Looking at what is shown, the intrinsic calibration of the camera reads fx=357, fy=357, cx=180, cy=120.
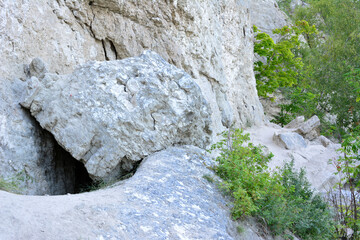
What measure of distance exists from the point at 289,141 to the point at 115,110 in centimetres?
821

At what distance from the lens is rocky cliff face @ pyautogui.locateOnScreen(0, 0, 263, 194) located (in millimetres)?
5507

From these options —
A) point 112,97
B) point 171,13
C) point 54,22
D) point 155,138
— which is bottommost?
point 155,138

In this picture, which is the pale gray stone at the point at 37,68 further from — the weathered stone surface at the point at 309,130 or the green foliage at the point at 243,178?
the weathered stone surface at the point at 309,130

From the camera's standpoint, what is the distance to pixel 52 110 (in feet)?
17.9

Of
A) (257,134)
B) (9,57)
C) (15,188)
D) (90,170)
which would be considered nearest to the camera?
(15,188)

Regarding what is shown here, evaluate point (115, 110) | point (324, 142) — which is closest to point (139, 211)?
point (115, 110)

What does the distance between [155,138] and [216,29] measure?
24.0 ft

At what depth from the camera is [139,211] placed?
12.7ft

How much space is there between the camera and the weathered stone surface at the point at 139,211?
128 inches

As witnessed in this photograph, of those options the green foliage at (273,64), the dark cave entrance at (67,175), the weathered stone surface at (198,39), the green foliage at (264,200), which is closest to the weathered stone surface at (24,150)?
the dark cave entrance at (67,175)

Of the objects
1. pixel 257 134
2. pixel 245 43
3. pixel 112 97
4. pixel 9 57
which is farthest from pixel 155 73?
pixel 245 43

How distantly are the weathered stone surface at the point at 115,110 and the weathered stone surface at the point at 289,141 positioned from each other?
6.81 metres

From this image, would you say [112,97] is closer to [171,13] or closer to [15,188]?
[15,188]

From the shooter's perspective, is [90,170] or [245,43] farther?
[245,43]
